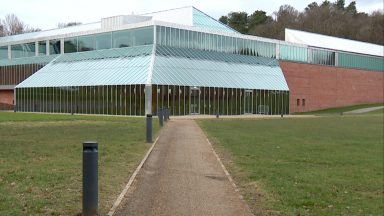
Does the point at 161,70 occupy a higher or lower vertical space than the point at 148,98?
higher

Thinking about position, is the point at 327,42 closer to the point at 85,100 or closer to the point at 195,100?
the point at 195,100

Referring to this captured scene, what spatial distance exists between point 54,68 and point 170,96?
765 inches

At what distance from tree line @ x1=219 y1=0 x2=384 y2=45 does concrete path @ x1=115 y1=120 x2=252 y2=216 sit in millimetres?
108524

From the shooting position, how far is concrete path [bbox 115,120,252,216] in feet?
27.3

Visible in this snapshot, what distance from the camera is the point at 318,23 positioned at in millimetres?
127062

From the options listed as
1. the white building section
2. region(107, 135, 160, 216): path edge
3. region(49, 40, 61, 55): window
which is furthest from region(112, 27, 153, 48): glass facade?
region(107, 135, 160, 216): path edge

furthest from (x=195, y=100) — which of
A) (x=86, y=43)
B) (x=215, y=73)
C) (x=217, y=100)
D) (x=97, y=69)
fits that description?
(x=86, y=43)

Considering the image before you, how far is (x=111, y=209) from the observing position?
Answer: 7984mm

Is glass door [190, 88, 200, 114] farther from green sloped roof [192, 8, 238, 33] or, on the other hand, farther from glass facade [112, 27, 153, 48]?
green sloped roof [192, 8, 238, 33]

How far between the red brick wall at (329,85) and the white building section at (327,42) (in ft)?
15.8

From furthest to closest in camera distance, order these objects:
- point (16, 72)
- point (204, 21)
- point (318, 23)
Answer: point (318, 23)
point (16, 72)
point (204, 21)

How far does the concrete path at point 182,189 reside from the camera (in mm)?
8336

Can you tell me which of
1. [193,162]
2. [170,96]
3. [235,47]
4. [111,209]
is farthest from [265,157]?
[235,47]

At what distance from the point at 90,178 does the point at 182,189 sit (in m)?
2.88
